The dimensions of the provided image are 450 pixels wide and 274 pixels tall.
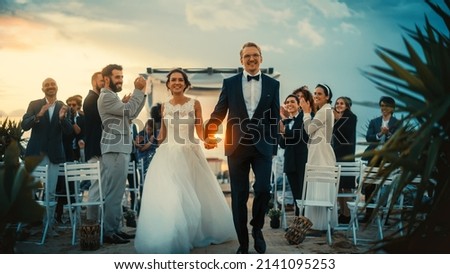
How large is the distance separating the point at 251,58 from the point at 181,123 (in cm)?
114

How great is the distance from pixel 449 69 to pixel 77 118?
17.4ft

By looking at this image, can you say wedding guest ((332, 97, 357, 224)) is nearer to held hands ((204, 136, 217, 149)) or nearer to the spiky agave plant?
held hands ((204, 136, 217, 149))

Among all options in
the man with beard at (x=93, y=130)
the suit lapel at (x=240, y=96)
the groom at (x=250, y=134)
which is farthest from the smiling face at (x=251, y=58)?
the man with beard at (x=93, y=130)

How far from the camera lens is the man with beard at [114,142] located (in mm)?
5547

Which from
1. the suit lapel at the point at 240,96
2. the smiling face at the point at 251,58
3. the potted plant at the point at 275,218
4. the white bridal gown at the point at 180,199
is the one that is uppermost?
the smiling face at the point at 251,58

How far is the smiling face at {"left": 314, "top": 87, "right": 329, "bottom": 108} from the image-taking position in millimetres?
5977

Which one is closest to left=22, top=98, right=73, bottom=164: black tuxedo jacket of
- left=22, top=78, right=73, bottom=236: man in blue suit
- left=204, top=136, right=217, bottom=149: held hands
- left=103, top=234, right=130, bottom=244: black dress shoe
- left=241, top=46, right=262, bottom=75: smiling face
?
left=22, top=78, right=73, bottom=236: man in blue suit

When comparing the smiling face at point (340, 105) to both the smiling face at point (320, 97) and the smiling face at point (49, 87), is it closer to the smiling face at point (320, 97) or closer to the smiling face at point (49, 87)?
the smiling face at point (320, 97)

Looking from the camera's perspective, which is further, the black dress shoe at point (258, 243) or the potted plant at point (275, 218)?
the potted plant at point (275, 218)

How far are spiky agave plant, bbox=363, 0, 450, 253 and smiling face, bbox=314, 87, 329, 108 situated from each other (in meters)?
2.59

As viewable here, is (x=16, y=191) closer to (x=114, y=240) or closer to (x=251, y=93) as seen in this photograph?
(x=251, y=93)

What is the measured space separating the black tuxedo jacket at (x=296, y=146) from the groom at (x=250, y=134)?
5.59ft

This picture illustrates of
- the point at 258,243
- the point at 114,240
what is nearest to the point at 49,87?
the point at 114,240
